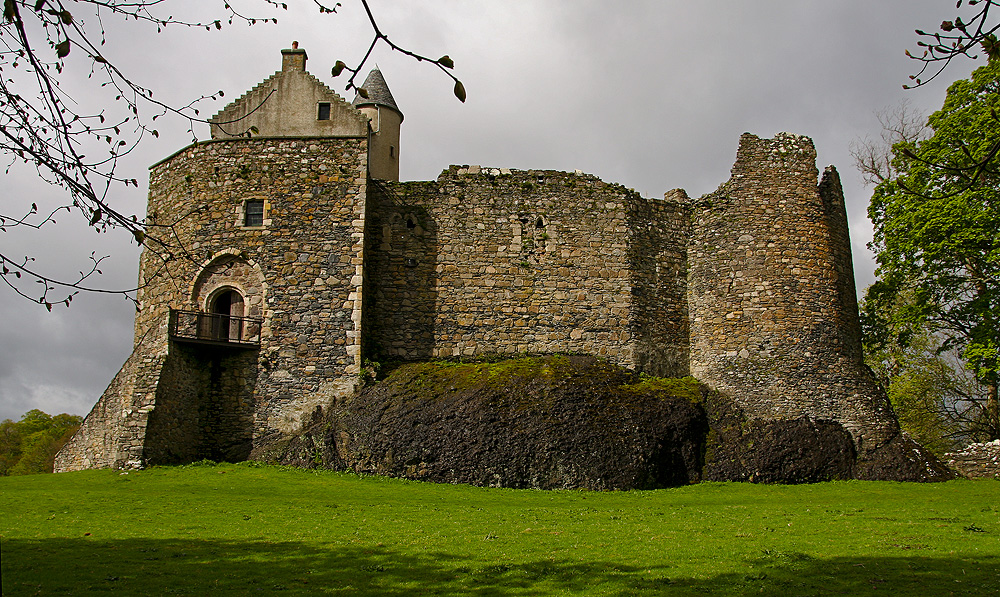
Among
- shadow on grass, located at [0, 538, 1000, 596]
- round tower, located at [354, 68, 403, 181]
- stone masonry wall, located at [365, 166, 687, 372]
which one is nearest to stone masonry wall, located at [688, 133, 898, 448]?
stone masonry wall, located at [365, 166, 687, 372]

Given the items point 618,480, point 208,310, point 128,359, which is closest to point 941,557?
point 618,480

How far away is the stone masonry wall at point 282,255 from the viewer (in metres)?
20.5

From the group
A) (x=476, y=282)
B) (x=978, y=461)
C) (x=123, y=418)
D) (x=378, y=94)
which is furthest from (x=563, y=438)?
(x=378, y=94)

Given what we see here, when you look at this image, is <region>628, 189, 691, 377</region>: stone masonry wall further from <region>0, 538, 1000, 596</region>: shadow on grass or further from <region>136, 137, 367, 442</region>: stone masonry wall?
<region>0, 538, 1000, 596</region>: shadow on grass

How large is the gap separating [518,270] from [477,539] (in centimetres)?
1213

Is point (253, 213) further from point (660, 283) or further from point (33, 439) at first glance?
point (33, 439)

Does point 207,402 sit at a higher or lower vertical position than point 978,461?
higher

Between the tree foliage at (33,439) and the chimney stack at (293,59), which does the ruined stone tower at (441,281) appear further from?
the tree foliage at (33,439)

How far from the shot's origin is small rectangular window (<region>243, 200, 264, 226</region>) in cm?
2175

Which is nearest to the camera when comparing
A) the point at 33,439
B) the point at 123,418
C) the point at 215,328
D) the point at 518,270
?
the point at 123,418

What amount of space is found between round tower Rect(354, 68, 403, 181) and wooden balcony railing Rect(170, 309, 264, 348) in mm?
11742

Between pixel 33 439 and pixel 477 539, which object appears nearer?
pixel 477 539

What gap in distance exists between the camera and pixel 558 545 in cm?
1077

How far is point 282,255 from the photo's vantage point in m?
21.3
